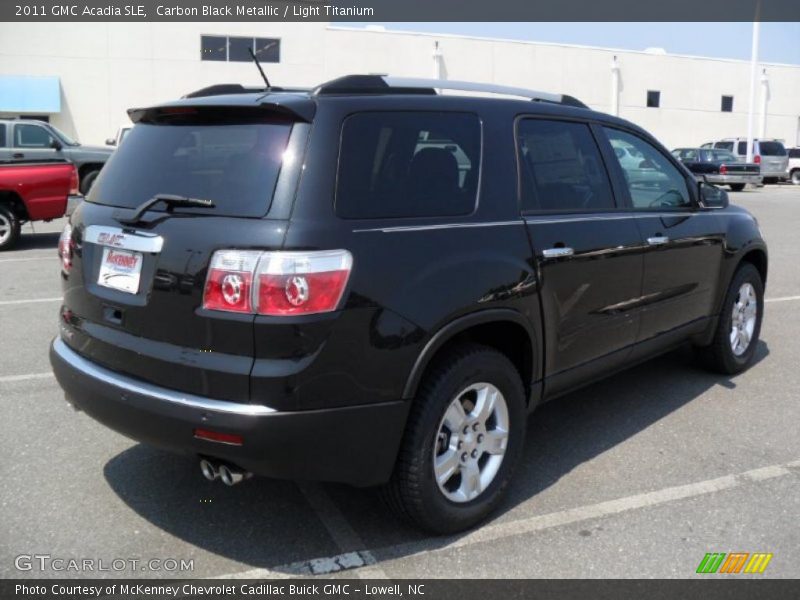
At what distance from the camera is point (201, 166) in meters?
3.10

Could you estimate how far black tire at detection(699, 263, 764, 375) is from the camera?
17.4ft

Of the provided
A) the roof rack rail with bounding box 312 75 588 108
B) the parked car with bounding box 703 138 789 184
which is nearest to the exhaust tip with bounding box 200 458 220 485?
the roof rack rail with bounding box 312 75 588 108

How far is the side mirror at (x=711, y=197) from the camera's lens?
5.03 metres

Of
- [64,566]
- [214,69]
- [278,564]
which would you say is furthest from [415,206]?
[214,69]

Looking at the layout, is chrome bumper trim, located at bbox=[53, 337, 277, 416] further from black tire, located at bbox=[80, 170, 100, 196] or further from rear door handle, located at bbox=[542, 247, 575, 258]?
black tire, located at bbox=[80, 170, 100, 196]

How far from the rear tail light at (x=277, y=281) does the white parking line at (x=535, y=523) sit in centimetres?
106

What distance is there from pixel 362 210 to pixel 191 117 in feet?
3.09

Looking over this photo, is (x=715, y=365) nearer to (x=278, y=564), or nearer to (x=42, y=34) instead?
(x=278, y=564)

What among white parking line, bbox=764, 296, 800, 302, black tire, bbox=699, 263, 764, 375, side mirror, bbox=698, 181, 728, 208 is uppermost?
side mirror, bbox=698, 181, 728, 208

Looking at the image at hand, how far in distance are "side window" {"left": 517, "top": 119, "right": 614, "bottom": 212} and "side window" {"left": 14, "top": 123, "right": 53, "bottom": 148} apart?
15.3 meters

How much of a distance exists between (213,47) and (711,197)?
30053 millimetres

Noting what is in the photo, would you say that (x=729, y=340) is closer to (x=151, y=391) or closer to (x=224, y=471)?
(x=224, y=471)

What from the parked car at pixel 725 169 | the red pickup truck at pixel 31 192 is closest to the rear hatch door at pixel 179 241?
the red pickup truck at pixel 31 192

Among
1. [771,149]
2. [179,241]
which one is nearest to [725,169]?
[771,149]
